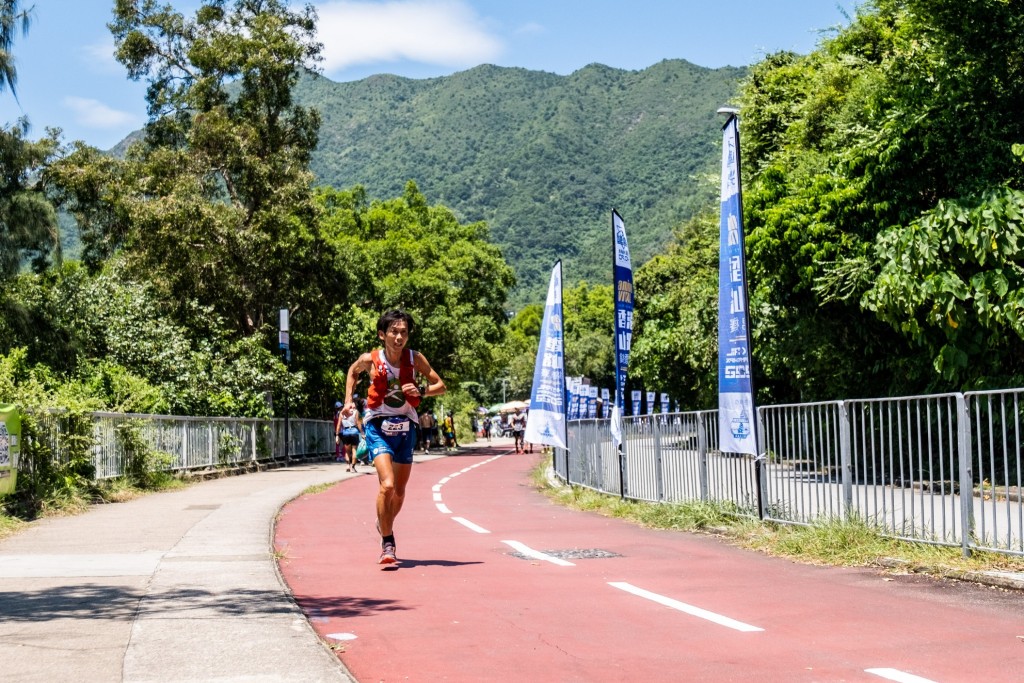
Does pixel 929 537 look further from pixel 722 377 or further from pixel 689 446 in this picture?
pixel 689 446

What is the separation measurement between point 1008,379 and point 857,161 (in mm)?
5054

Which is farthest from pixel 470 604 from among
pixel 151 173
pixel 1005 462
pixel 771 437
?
pixel 151 173

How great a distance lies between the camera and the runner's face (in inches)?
382

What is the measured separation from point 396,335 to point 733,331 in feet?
15.3

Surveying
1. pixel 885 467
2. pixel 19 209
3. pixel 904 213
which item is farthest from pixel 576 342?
pixel 885 467

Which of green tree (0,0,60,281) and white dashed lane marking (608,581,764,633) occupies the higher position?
green tree (0,0,60,281)

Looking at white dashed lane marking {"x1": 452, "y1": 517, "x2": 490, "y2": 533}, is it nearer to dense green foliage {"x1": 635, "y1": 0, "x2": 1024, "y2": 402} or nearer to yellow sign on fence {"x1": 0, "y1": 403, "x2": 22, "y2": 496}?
yellow sign on fence {"x1": 0, "y1": 403, "x2": 22, "y2": 496}

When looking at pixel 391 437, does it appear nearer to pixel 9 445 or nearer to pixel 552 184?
pixel 9 445

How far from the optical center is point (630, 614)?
24.4 ft

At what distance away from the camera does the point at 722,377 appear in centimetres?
1314

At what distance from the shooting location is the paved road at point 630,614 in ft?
19.0

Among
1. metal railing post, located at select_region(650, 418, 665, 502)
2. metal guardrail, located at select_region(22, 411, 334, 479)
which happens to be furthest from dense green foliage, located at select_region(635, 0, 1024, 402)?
metal guardrail, located at select_region(22, 411, 334, 479)

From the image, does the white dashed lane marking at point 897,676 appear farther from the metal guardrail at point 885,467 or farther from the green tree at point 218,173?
the green tree at point 218,173

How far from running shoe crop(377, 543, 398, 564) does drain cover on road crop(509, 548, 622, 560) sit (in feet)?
4.37
